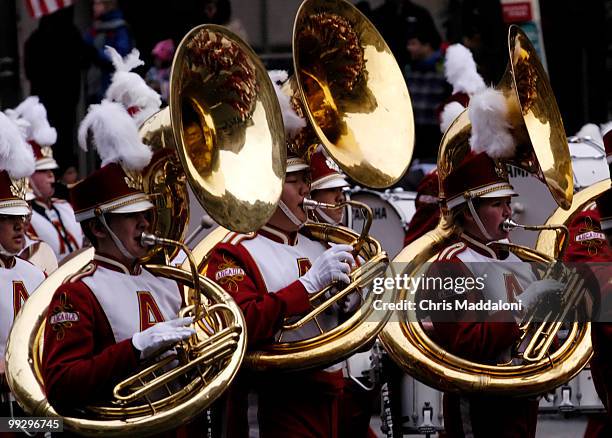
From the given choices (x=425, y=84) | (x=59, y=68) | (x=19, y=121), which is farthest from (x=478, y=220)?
(x=59, y=68)

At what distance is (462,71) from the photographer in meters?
9.06

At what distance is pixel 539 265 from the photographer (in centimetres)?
698

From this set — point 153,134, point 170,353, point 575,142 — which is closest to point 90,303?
point 170,353

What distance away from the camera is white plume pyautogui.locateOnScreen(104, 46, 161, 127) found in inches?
258

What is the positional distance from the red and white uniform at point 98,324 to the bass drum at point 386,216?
4.43 m

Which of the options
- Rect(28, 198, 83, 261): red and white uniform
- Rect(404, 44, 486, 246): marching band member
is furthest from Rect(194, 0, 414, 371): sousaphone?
Rect(28, 198, 83, 261): red and white uniform

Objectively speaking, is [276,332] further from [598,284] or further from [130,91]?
[598,284]

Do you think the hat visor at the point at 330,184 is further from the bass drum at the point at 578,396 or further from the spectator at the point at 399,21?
the spectator at the point at 399,21

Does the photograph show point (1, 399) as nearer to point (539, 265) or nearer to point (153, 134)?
point (153, 134)

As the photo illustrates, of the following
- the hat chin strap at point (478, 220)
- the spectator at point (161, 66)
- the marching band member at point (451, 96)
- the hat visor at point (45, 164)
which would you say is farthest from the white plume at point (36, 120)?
the hat chin strap at point (478, 220)

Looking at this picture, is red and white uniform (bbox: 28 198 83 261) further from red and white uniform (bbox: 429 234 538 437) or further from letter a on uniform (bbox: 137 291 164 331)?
letter a on uniform (bbox: 137 291 164 331)

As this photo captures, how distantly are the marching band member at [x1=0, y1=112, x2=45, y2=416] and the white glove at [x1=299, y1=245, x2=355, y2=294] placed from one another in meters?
1.33

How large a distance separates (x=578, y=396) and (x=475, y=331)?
9.25 ft

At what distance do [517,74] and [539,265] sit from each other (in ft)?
2.91
